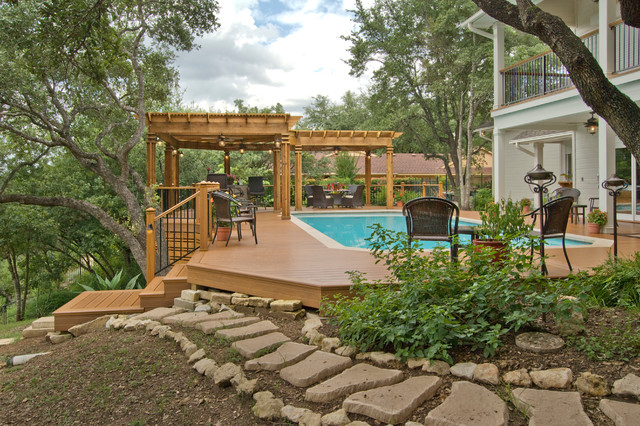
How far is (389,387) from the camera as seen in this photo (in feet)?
7.60

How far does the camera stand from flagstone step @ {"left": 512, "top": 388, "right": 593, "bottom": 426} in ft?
6.15

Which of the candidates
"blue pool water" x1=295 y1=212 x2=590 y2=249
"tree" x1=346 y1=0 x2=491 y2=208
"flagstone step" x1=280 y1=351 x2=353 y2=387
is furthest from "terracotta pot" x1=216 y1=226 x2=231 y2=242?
"tree" x1=346 y1=0 x2=491 y2=208

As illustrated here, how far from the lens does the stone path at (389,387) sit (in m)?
1.97

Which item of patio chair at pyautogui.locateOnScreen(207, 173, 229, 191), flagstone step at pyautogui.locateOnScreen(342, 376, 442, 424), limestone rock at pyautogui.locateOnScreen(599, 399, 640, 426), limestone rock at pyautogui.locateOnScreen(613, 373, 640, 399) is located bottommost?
flagstone step at pyautogui.locateOnScreen(342, 376, 442, 424)

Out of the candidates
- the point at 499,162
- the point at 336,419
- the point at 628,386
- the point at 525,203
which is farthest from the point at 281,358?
the point at 525,203

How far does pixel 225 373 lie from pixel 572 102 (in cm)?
882

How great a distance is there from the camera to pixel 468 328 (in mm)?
2646

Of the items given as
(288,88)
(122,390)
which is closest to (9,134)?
(122,390)

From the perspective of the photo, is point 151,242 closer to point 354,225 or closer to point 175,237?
point 175,237

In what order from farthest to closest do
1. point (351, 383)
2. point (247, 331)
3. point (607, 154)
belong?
point (607, 154) < point (247, 331) < point (351, 383)

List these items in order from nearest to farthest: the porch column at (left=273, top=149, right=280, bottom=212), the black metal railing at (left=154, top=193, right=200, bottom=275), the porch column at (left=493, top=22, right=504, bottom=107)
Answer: the black metal railing at (left=154, top=193, right=200, bottom=275)
the porch column at (left=493, top=22, right=504, bottom=107)
the porch column at (left=273, top=149, right=280, bottom=212)

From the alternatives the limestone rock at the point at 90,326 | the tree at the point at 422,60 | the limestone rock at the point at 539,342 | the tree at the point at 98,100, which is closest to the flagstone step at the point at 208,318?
the limestone rock at the point at 90,326

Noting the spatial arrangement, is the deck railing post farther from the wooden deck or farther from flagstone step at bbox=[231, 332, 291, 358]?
flagstone step at bbox=[231, 332, 291, 358]

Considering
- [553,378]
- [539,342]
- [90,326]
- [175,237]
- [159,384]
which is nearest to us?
[553,378]
